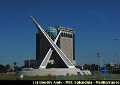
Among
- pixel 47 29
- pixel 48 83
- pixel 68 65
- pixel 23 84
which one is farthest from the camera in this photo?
pixel 47 29

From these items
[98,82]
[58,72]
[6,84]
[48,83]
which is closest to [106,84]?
[98,82]

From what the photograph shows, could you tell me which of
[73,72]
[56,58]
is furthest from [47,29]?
[73,72]

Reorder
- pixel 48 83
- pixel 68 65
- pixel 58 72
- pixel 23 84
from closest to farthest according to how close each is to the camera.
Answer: pixel 48 83 < pixel 23 84 < pixel 58 72 < pixel 68 65

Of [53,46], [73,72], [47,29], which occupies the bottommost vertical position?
[73,72]

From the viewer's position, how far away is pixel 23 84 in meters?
18.7

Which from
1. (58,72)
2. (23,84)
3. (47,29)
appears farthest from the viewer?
(47,29)

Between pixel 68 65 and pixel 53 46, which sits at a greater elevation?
pixel 53 46

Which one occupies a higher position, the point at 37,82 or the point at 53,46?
the point at 53,46

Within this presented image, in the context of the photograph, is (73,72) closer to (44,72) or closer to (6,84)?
(44,72)

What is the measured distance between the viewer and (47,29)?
138375mm

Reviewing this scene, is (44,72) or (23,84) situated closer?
(23,84)

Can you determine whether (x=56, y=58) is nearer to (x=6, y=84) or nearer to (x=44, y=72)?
(x=44, y=72)

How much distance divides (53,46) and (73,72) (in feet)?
49.9

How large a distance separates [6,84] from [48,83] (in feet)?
11.2
